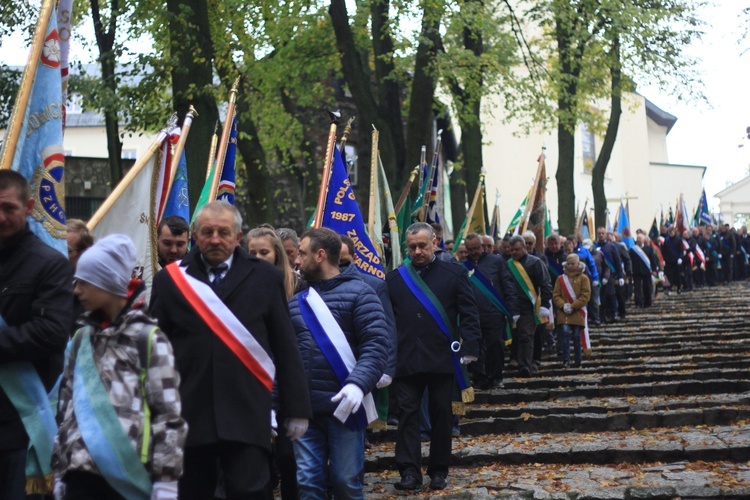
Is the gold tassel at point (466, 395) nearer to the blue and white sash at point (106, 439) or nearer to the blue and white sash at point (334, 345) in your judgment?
the blue and white sash at point (334, 345)

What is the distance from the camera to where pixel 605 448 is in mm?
10703

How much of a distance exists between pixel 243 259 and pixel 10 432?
131cm

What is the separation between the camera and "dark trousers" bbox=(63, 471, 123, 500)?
4770 mm

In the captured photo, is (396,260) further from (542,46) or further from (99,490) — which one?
(542,46)

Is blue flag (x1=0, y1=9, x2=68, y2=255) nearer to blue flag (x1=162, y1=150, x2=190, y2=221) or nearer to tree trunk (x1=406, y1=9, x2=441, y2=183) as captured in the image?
blue flag (x1=162, y1=150, x2=190, y2=221)

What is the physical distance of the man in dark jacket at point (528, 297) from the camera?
16422 mm

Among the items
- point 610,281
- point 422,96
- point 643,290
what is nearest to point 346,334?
point 422,96

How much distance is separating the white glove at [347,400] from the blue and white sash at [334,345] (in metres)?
0.37

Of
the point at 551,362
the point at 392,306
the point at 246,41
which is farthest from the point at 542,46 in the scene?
the point at 392,306

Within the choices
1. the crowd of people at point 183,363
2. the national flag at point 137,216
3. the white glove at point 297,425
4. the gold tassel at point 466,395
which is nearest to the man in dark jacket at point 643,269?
the gold tassel at point 466,395

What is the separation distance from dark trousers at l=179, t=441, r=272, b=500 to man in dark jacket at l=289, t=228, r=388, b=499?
1.40 meters

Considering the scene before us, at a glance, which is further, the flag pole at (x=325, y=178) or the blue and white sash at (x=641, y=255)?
the blue and white sash at (x=641, y=255)

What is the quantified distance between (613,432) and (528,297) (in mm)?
4512

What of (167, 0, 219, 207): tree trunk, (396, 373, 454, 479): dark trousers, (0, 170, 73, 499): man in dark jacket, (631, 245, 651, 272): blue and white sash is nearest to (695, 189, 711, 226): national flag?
(631, 245, 651, 272): blue and white sash
